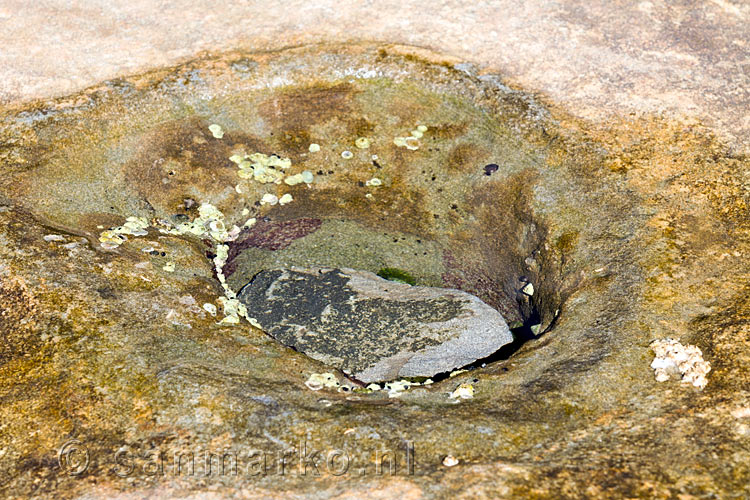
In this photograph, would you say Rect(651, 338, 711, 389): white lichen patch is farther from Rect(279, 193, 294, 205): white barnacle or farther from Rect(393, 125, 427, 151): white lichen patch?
Rect(279, 193, 294, 205): white barnacle

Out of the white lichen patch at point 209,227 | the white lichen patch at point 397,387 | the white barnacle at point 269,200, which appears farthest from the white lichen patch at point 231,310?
the white barnacle at point 269,200

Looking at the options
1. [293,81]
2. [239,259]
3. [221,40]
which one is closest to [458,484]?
[239,259]

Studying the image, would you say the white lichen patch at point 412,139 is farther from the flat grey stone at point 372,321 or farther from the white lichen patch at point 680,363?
the white lichen patch at point 680,363

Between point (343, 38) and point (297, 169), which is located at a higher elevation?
point (343, 38)

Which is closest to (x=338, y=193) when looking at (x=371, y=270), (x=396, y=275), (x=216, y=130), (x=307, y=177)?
(x=307, y=177)

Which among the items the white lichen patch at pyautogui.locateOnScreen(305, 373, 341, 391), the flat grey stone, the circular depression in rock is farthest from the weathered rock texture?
the flat grey stone

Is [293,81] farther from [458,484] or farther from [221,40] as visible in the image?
[458,484]

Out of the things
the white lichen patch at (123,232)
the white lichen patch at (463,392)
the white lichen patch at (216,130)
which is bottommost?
the white lichen patch at (123,232)
